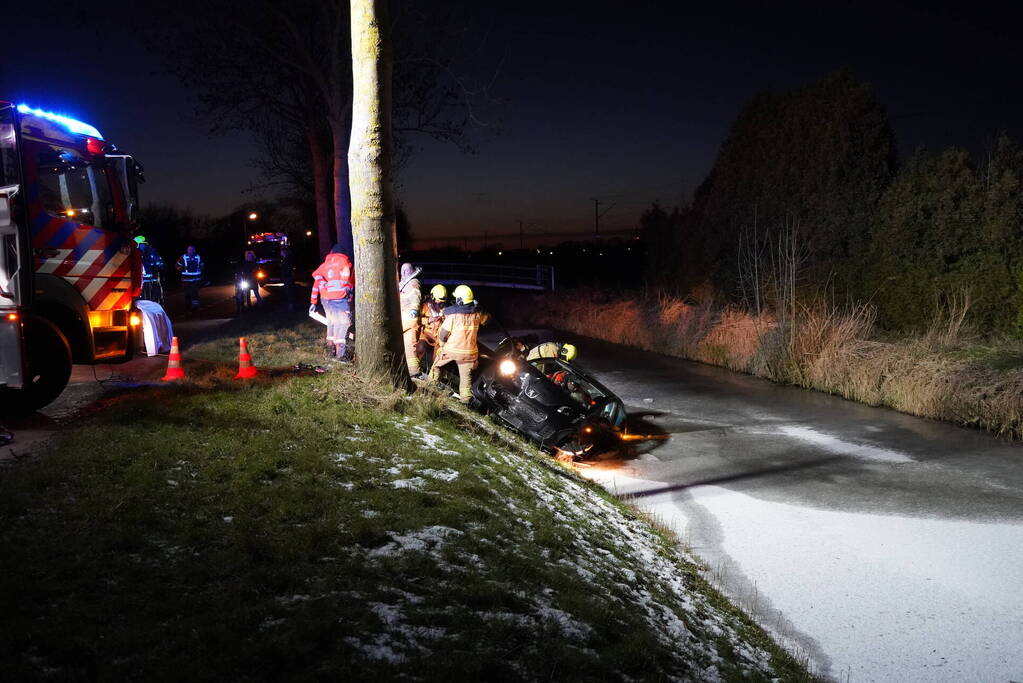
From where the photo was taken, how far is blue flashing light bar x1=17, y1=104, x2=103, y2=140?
7658 millimetres

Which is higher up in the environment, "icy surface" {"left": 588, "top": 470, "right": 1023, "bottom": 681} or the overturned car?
the overturned car

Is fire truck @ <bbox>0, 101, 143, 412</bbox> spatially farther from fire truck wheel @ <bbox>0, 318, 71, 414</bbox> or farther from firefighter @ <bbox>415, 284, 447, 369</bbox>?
firefighter @ <bbox>415, 284, 447, 369</bbox>

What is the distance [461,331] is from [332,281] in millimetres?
2726

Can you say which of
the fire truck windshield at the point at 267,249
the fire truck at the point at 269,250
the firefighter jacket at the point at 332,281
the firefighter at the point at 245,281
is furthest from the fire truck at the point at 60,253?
the fire truck windshield at the point at 267,249

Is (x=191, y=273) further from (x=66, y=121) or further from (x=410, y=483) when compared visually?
(x=410, y=483)

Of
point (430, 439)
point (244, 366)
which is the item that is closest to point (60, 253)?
point (244, 366)

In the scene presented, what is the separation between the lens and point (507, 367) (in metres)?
9.93

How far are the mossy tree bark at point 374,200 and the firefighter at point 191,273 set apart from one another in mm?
12404

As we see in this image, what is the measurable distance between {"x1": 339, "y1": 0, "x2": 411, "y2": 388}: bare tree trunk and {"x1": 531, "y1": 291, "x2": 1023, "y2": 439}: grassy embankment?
8188 mm

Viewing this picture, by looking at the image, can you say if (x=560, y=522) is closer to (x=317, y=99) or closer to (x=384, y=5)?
(x=384, y=5)

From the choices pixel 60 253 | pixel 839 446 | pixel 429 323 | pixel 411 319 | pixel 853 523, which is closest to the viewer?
pixel 853 523

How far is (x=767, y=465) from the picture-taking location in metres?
9.59

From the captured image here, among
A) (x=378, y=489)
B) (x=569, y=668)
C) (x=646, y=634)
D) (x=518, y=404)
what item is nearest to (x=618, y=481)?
(x=518, y=404)

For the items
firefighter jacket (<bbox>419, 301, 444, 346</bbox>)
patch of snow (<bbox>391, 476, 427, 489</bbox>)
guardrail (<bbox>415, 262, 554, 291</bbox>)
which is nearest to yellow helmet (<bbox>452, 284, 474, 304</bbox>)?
firefighter jacket (<bbox>419, 301, 444, 346</bbox>)
